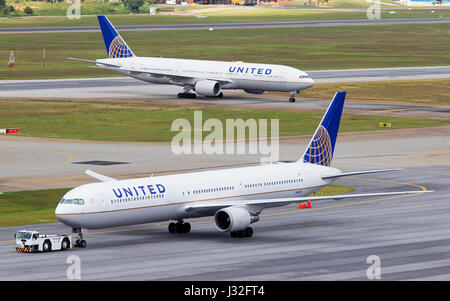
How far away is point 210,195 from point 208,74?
8042 centimetres

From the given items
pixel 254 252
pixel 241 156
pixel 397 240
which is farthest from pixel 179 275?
pixel 241 156

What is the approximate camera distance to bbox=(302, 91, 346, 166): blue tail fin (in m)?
65.8

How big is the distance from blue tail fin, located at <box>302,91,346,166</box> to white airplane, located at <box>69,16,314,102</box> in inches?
2628

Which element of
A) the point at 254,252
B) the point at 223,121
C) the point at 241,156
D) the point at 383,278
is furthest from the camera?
the point at 223,121

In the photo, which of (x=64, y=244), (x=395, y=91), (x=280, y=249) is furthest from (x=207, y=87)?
(x=64, y=244)

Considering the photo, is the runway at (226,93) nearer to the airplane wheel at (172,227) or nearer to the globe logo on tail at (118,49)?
the globe logo on tail at (118,49)

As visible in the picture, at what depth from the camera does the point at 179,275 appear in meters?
47.6

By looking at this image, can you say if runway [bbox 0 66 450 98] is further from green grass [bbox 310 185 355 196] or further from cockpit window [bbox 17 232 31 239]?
cockpit window [bbox 17 232 31 239]

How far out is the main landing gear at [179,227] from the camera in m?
60.2

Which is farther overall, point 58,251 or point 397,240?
point 397,240

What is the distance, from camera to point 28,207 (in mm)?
70250

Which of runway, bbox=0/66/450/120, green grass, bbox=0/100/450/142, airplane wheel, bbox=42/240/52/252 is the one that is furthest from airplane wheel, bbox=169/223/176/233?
runway, bbox=0/66/450/120

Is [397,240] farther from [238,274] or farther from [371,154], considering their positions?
[371,154]
